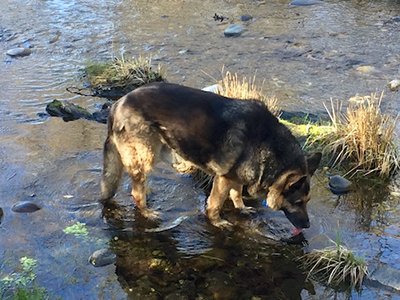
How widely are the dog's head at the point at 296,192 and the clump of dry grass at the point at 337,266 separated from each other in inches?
18.9

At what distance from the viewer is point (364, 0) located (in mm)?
17219

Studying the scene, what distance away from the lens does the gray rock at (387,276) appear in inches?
217

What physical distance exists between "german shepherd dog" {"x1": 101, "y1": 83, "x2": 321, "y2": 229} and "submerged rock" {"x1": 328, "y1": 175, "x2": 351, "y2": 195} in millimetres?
1350

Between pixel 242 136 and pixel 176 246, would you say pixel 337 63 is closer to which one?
pixel 242 136

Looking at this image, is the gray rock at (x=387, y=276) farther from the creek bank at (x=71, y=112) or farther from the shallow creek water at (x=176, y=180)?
the creek bank at (x=71, y=112)

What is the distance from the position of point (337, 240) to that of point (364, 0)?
13523 mm

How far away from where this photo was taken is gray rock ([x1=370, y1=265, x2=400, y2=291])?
5.50 metres

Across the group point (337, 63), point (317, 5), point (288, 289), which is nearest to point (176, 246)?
point (288, 289)

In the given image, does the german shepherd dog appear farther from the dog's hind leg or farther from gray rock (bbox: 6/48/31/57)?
gray rock (bbox: 6/48/31/57)

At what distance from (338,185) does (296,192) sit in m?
1.56

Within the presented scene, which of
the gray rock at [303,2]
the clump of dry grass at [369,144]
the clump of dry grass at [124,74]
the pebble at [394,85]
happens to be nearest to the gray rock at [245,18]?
the gray rock at [303,2]

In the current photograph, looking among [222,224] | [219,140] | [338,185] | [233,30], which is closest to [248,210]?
[222,224]

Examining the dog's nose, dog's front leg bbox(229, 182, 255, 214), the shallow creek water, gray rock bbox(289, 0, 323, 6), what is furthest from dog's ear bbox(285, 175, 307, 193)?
gray rock bbox(289, 0, 323, 6)

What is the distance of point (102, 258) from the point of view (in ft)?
19.6
